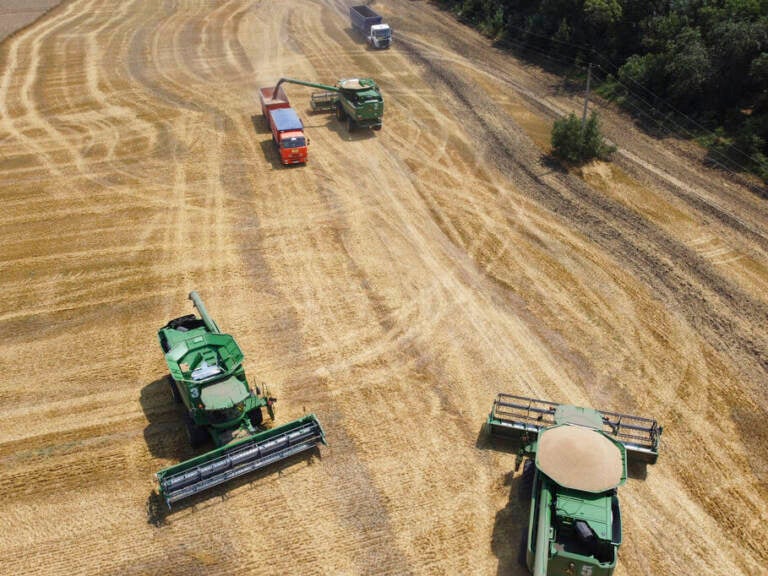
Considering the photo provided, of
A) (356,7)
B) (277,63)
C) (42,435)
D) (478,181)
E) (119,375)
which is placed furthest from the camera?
(356,7)

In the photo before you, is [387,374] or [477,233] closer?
[387,374]

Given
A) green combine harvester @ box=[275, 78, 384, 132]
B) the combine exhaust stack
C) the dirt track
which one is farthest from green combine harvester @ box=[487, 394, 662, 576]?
green combine harvester @ box=[275, 78, 384, 132]

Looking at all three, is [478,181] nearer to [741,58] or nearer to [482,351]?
[482,351]

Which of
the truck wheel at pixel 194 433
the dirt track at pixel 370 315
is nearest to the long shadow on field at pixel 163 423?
the dirt track at pixel 370 315

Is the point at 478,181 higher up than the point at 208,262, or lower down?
higher up

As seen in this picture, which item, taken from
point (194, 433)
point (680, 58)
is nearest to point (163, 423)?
point (194, 433)

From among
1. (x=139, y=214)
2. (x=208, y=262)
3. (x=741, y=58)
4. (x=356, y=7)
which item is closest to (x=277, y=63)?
(x=356, y=7)
